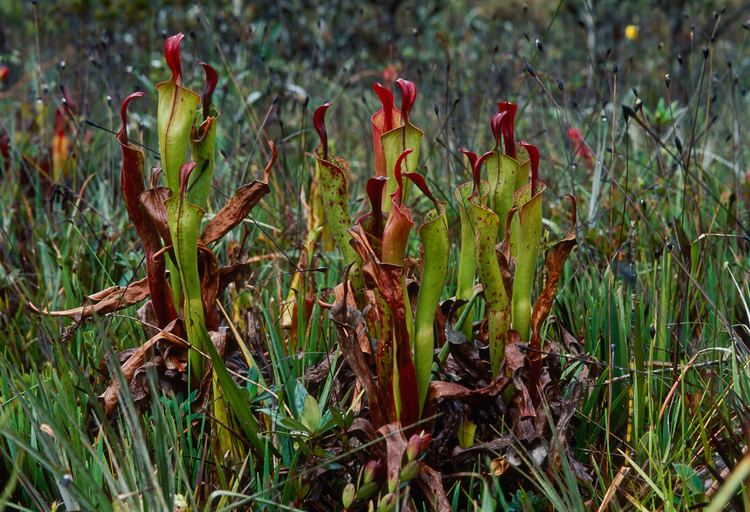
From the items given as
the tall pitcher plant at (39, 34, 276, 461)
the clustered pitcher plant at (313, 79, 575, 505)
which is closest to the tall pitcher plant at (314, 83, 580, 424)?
the clustered pitcher plant at (313, 79, 575, 505)

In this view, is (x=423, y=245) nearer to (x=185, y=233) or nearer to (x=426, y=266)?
(x=426, y=266)

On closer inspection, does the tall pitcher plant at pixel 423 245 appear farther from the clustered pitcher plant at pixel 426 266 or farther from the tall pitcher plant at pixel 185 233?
the tall pitcher plant at pixel 185 233

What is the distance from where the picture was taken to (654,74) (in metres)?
7.09

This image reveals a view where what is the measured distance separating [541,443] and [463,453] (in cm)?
13

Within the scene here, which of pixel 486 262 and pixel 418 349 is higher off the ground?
pixel 486 262

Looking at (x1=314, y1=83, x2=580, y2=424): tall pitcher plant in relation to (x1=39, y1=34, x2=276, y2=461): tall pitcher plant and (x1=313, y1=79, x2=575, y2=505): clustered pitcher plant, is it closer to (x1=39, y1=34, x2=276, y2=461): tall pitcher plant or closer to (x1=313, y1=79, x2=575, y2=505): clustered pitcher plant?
(x1=313, y1=79, x2=575, y2=505): clustered pitcher plant

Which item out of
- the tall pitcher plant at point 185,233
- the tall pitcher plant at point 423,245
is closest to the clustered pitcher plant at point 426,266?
the tall pitcher plant at point 423,245

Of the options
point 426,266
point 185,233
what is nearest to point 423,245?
point 426,266

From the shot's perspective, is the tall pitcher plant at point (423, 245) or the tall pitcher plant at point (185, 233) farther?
the tall pitcher plant at point (185, 233)

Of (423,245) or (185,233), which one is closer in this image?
(423,245)

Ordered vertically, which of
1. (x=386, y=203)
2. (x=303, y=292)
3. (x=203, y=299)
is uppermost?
(x=386, y=203)

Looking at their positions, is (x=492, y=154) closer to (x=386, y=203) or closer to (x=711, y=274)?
(x=386, y=203)

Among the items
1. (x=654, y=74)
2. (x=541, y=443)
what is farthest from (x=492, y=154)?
(x=654, y=74)

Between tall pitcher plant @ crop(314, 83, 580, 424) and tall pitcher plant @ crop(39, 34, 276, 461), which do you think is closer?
tall pitcher plant @ crop(314, 83, 580, 424)
